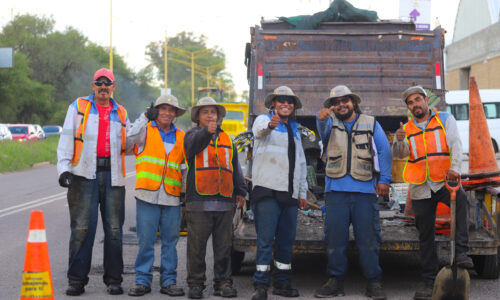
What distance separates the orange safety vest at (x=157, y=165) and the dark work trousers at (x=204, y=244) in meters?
0.34

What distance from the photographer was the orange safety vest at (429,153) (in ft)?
21.7

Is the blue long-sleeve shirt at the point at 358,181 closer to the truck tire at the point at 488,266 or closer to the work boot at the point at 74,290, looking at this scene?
the truck tire at the point at 488,266

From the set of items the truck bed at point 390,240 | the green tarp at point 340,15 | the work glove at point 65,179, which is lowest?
the truck bed at point 390,240

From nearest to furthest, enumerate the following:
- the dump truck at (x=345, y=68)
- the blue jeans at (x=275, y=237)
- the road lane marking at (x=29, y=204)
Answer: the blue jeans at (x=275, y=237) → the dump truck at (x=345, y=68) → the road lane marking at (x=29, y=204)

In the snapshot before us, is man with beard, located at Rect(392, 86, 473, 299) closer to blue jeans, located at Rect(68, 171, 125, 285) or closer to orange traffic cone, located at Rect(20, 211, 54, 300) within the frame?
blue jeans, located at Rect(68, 171, 125, 285)

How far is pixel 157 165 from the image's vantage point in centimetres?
682

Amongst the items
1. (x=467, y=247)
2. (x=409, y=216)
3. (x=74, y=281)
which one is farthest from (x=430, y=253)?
(x=74, y=281)

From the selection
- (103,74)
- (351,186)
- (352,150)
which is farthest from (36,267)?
(352,150)

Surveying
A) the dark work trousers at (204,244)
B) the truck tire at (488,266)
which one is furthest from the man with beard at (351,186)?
the truck tire at (488,266)

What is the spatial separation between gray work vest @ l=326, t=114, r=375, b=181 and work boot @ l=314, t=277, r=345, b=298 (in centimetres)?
95

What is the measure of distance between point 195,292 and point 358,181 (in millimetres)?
1757

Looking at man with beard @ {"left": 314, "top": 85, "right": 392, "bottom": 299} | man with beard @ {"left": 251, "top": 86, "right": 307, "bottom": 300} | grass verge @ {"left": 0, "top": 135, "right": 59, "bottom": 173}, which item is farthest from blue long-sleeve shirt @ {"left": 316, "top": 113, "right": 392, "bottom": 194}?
grass verge @ {"left": 0, "top": 135, "right": 59, "bottom": 173}

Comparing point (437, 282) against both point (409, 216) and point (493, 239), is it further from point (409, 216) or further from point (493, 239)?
point (409, 216)

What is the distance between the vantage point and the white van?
1044 inches
